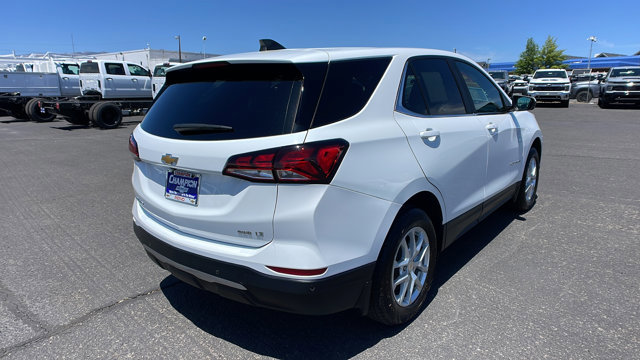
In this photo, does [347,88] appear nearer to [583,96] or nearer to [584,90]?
[584,90]

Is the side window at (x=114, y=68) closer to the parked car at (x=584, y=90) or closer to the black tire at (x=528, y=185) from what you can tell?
the black tire at (x=528, y=185)

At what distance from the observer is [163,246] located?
262 centimetres

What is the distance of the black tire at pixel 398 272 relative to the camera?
247 cm

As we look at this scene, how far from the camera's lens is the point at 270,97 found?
2289mm

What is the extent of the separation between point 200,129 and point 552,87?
2407 cm

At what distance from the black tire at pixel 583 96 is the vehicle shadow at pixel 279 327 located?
29.1 metres

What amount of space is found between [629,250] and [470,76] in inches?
86.2

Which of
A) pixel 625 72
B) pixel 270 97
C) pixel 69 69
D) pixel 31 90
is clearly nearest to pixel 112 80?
pixel 31 90

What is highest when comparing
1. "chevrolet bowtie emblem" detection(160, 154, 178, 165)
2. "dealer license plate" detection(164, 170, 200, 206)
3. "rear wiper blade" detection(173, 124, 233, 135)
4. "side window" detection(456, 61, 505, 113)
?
"side window" detection(456, 61, 505, 113)

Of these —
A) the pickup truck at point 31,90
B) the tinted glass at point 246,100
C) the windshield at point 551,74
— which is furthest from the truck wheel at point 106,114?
the windshield at point 551,74

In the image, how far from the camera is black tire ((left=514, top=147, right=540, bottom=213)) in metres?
4.86

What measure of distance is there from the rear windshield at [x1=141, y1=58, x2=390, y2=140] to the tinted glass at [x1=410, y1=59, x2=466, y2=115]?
45 centimetres

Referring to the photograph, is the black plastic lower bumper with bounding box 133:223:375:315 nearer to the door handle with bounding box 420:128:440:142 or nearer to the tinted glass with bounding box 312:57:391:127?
the tinted glass with bounding box 312:57:391:127

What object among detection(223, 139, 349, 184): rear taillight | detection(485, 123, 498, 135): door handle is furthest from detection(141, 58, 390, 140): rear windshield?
detection(485, 123, 498, 135): door handle
